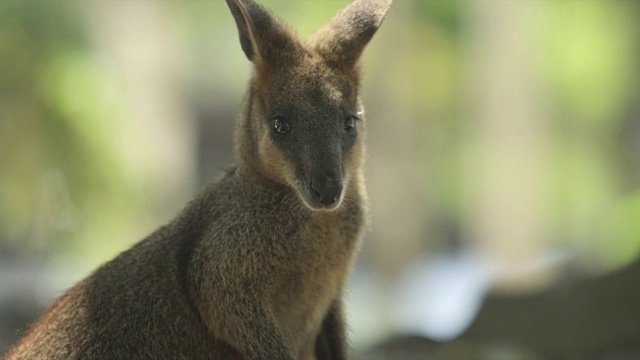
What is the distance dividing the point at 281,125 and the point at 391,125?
8.50m

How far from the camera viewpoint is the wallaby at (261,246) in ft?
12.9

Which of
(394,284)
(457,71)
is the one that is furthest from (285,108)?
(457,71)

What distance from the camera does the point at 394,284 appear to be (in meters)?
11.9

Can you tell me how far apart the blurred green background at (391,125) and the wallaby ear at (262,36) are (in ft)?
15.6

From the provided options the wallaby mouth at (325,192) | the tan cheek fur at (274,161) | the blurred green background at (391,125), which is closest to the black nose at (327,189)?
the wallaby mouth at (325,192)

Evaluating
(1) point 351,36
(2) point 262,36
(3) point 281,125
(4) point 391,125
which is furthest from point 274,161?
(4) point 391,125

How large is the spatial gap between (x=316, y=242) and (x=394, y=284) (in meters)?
7.94

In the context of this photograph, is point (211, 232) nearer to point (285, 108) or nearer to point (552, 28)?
point (285, 108)

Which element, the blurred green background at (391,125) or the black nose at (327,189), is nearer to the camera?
the black nose at (327,189)

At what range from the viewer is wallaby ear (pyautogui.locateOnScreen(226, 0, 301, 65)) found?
399cm

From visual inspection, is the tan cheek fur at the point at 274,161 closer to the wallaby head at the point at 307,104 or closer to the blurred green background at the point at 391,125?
the wallaby head at the point at 307,104

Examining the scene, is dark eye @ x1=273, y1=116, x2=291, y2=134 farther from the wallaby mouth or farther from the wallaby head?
the wallaby mouth

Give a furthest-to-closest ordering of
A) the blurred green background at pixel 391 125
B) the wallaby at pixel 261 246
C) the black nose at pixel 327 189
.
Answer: the blurred green background at pixel 391 125 → the wallaby at pixel 261 246 → the black nose at pixel 327 189

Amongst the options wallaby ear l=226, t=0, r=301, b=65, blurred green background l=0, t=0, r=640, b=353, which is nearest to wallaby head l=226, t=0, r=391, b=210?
wallaby ear l=226, t=0, r=301, b=65
